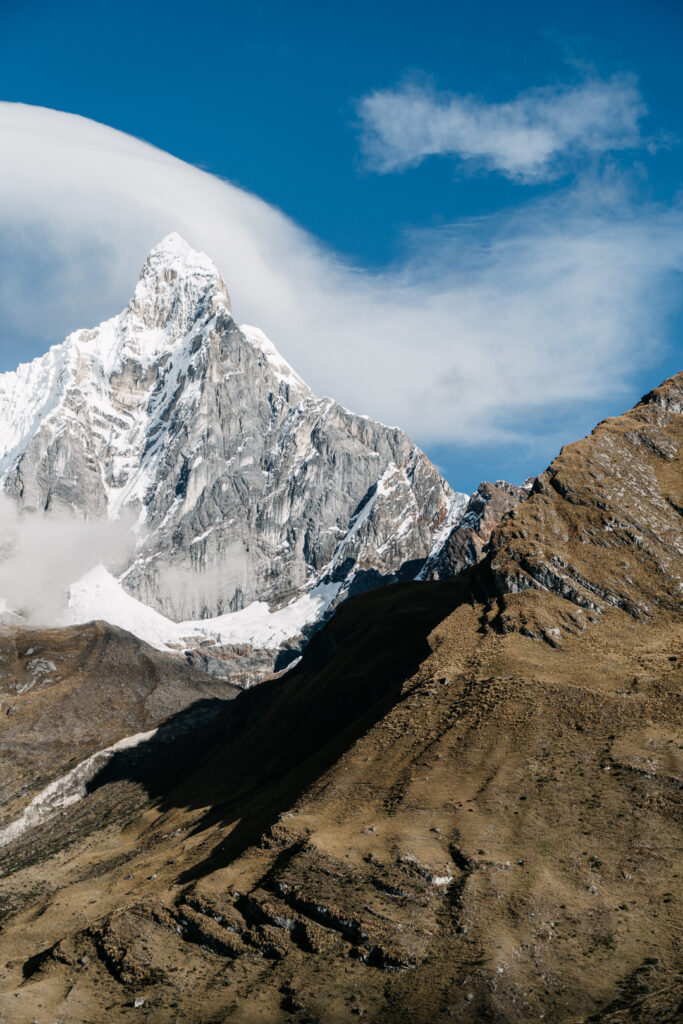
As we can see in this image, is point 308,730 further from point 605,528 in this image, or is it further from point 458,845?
point 458,845

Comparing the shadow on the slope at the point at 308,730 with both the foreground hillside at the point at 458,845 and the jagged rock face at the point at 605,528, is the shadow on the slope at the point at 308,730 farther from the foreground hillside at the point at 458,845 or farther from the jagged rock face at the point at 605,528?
the jagged rock face at the point at 605,528

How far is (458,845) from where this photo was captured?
91.7 meters

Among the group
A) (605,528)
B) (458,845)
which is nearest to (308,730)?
(605,528)

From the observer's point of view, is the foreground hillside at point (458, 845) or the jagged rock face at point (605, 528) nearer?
the foreground hillside at point (458, 845)

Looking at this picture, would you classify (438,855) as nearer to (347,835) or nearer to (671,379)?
(347,835)

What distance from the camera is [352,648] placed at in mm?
180875

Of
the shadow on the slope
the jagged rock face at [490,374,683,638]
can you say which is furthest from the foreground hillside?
the shadow on the slope

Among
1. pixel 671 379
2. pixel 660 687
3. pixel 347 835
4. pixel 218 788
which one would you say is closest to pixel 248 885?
pixel 347 835

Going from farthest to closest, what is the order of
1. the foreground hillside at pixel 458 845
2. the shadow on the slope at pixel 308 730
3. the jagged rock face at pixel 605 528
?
the jagged rock face at pixel 605 528, the shadow on the slope at pixel 308 730, the foreground hillside at pixel 458 845

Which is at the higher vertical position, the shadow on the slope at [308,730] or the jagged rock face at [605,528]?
the jagged rock face at [605,528]

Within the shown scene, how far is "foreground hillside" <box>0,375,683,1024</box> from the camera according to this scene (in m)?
75.6

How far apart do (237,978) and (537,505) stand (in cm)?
10335

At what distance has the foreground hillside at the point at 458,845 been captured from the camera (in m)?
75.6

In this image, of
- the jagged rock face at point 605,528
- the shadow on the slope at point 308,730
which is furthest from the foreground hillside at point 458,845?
the shadow on the slope at point 308,730
